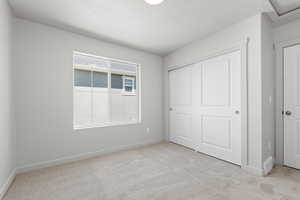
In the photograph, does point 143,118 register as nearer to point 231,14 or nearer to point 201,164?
point 201,164

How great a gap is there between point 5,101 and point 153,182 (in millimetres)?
2329

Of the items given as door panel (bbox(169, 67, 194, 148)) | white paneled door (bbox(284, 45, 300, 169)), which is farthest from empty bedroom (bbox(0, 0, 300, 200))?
door panel (bbox(169, 67, 194, 148))

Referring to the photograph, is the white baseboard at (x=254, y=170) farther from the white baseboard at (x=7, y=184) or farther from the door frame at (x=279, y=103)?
the white baseboard at (x=7, y=184)

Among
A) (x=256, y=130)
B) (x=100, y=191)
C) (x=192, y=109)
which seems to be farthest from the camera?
(x=192, y=109)

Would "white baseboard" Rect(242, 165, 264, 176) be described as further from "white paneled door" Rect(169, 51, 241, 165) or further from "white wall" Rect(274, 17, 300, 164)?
"white wall" Rect(274, 17, 300, 164)

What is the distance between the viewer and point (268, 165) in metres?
2.27

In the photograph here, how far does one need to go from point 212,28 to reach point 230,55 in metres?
0.62

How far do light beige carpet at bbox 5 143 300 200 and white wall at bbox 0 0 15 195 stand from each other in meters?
0.33

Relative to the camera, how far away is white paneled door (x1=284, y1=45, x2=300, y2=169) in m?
2.38

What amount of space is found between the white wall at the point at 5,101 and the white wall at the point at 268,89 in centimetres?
370

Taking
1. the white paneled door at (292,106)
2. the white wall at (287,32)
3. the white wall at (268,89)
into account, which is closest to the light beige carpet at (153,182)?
the white paneled door at (292,106)

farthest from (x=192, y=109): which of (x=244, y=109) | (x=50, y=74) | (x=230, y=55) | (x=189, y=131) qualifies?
(x=50, y=74)

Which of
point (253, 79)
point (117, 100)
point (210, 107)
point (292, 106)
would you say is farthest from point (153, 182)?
point (292, 106)

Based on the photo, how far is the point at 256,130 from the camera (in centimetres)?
222
